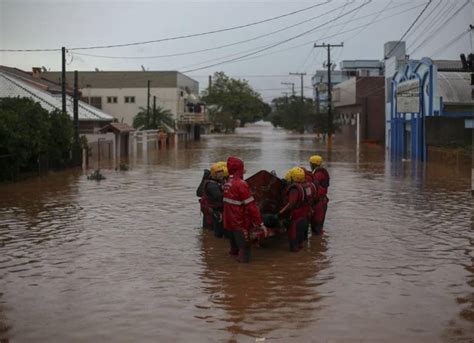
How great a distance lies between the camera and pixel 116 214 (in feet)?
50.4

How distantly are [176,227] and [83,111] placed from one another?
112ft

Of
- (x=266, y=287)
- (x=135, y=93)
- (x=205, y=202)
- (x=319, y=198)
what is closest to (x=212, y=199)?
(x=205, y=202)

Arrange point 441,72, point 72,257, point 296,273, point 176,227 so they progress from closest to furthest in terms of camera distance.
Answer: point 296,273, point 72,257, point 176,227, point 441,72

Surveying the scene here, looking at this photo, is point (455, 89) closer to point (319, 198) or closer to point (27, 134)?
point (27, 134)

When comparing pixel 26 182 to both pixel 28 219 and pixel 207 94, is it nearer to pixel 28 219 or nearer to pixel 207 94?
pixel 28 219

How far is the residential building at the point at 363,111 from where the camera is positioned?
68000 mm

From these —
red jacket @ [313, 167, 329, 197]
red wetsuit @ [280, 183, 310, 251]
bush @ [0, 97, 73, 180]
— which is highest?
bush @ [0, 97, 73, 180]

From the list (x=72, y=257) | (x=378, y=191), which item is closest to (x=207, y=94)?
(x=378, y=191)

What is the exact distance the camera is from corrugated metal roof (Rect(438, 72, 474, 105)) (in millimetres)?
37156

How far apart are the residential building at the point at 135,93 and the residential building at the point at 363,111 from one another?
17609 mm

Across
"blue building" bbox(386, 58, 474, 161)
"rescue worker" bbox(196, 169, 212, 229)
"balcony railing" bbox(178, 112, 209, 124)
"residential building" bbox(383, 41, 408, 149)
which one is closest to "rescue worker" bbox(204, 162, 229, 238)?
"rescue worker" bbox(196, 169, 212, 229)

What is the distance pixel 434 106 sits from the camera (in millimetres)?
37406

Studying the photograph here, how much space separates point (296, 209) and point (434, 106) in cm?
2902

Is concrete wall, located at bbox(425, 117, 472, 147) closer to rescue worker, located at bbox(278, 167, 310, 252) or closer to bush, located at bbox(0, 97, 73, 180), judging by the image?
bush, located at bbox(0, 97, 73, 180)
